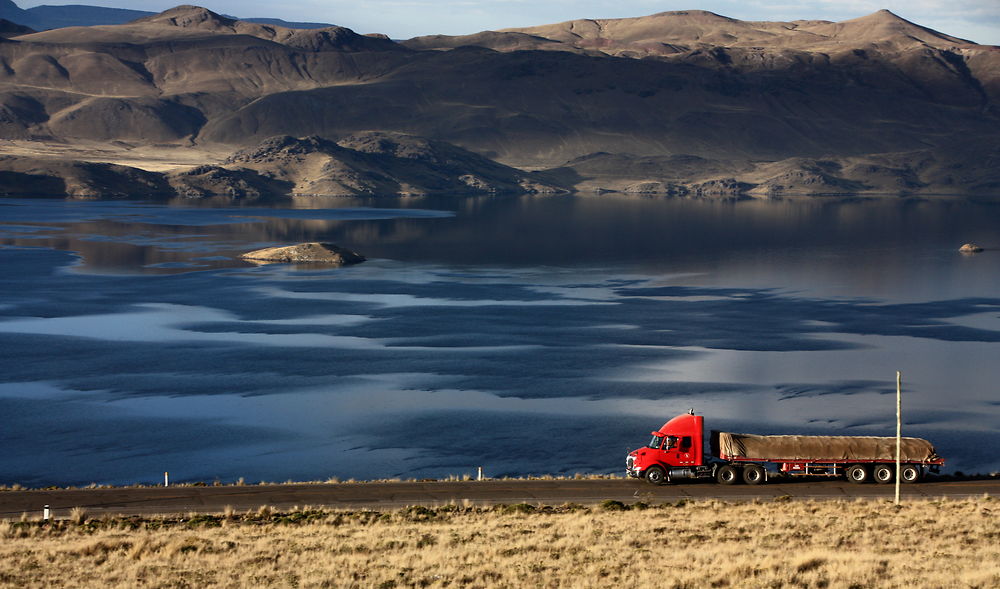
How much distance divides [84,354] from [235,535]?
59368 mm

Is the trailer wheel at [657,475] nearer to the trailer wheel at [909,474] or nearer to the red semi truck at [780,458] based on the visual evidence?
the red semi truck at [780,458]

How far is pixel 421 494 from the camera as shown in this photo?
156 ft

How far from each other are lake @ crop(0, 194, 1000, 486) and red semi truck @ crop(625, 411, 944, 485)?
36.6 feet

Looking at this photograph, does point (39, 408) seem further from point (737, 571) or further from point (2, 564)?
point (737, 571)

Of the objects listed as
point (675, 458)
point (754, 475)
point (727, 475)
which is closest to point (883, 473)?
point (754, 475)

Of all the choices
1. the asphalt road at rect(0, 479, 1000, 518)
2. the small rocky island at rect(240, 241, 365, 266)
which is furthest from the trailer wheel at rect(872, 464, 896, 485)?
the small rocky island at rect(240, 241, 365, 266)

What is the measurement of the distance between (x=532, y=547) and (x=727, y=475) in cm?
1595

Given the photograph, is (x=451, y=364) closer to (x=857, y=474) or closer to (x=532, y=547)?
(x=857, y=474)

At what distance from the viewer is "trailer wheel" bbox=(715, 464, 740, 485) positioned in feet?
164

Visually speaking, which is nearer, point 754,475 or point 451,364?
point 754,475

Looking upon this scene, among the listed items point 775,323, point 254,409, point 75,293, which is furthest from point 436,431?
point 75,293

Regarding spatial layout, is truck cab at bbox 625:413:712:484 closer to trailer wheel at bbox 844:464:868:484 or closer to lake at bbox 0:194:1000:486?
trailer wheel at bbox 844:464:868:484

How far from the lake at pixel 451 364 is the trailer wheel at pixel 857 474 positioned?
14.3m

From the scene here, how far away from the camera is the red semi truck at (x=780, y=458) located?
49.8 metres
